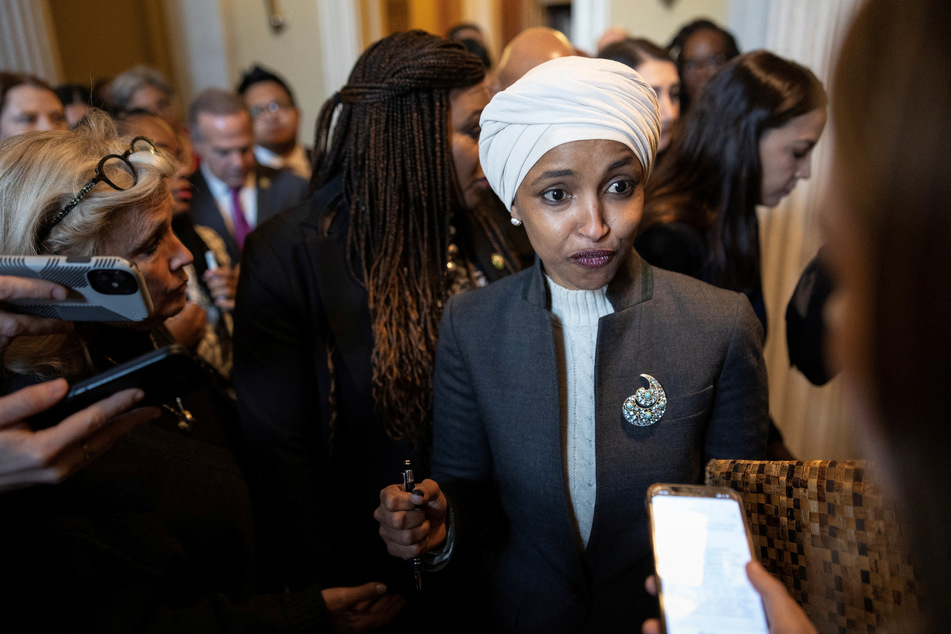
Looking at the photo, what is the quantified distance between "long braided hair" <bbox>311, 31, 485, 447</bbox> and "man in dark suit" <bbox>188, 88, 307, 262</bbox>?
1.99m

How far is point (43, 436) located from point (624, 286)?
984 millimetres

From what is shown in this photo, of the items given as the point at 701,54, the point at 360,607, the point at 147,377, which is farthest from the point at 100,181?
the point at 701,54

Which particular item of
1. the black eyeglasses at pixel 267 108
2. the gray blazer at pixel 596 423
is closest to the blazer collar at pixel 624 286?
the gray blazer at pixel 596 423

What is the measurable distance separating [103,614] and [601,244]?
1.12 meters

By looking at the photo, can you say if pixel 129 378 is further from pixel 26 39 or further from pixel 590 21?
pixel 590 21

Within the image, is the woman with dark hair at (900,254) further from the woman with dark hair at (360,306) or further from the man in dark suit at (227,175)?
the man in dark suit at (227,175)

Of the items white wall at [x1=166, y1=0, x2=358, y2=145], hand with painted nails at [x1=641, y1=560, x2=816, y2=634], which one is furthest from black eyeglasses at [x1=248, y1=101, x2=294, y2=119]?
hand with painted nails at [x1=641, y1=560, x2=816, y2=634]

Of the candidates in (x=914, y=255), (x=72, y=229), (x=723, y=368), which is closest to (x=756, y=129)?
(x=723, y=368)

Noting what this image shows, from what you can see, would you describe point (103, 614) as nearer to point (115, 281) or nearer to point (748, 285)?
point (115, 281)

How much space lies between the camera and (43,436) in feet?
2.75

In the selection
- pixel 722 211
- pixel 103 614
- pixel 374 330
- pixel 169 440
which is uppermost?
pixel 722 211

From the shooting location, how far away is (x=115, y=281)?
937 millimetres

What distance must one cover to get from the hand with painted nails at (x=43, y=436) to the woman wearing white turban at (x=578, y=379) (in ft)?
1.58

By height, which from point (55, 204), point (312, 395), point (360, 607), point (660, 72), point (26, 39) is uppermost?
point (26, 39)
